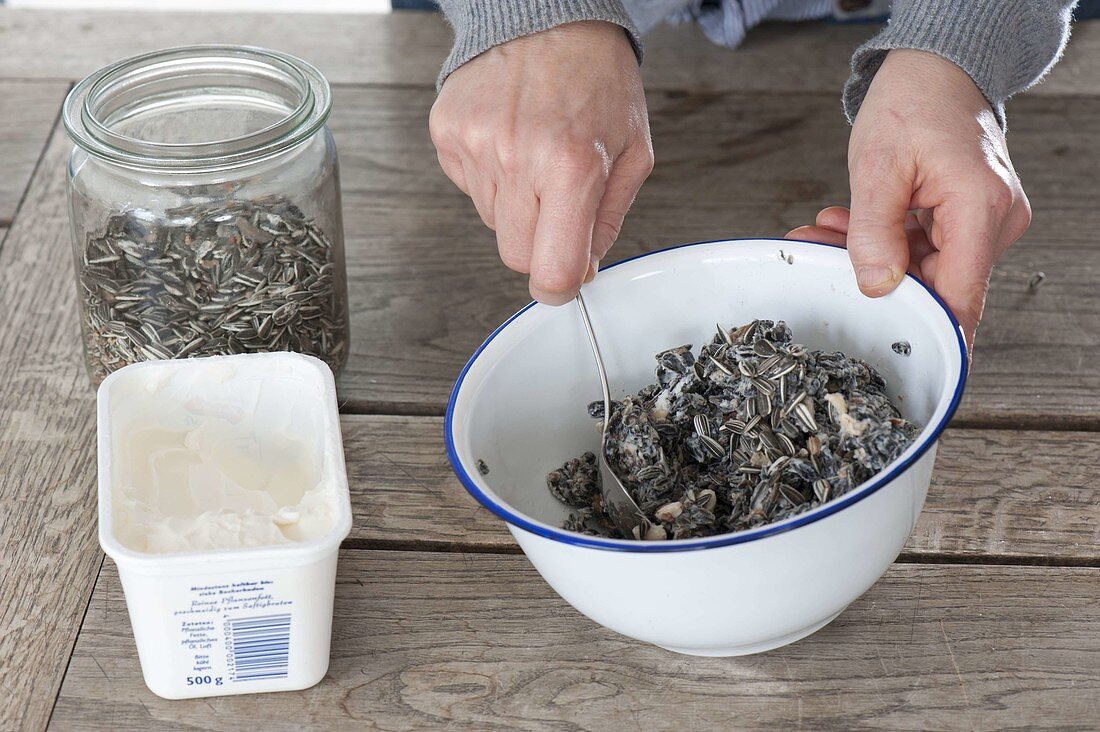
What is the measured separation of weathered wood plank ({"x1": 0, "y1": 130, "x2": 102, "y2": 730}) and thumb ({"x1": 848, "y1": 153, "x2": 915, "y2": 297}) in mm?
572

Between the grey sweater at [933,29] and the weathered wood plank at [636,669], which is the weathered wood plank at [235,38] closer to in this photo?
the grey sweater at [933,29]

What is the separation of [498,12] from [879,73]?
0.30m

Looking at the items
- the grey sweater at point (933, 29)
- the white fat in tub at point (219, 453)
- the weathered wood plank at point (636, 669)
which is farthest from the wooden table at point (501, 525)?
the grey sweater at point (933, 29)

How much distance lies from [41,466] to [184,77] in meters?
0.34

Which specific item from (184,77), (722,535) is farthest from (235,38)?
(722,535)

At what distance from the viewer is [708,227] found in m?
1.13

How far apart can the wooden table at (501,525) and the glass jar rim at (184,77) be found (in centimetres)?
22

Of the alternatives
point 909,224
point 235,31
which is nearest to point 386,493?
point 909,224

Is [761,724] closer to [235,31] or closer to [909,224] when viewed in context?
[909,224]

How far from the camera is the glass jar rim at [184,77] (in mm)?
811

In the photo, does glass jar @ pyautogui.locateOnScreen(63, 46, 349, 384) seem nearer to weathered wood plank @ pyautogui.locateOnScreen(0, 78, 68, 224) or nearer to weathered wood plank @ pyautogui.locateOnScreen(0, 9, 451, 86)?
weathered wood plank @ pyautogui.locateOnScreen(0, 78, 68, 224)

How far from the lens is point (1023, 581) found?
78cm

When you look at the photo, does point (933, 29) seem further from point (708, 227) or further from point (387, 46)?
point (387, 46)

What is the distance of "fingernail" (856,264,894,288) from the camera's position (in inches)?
30.1
